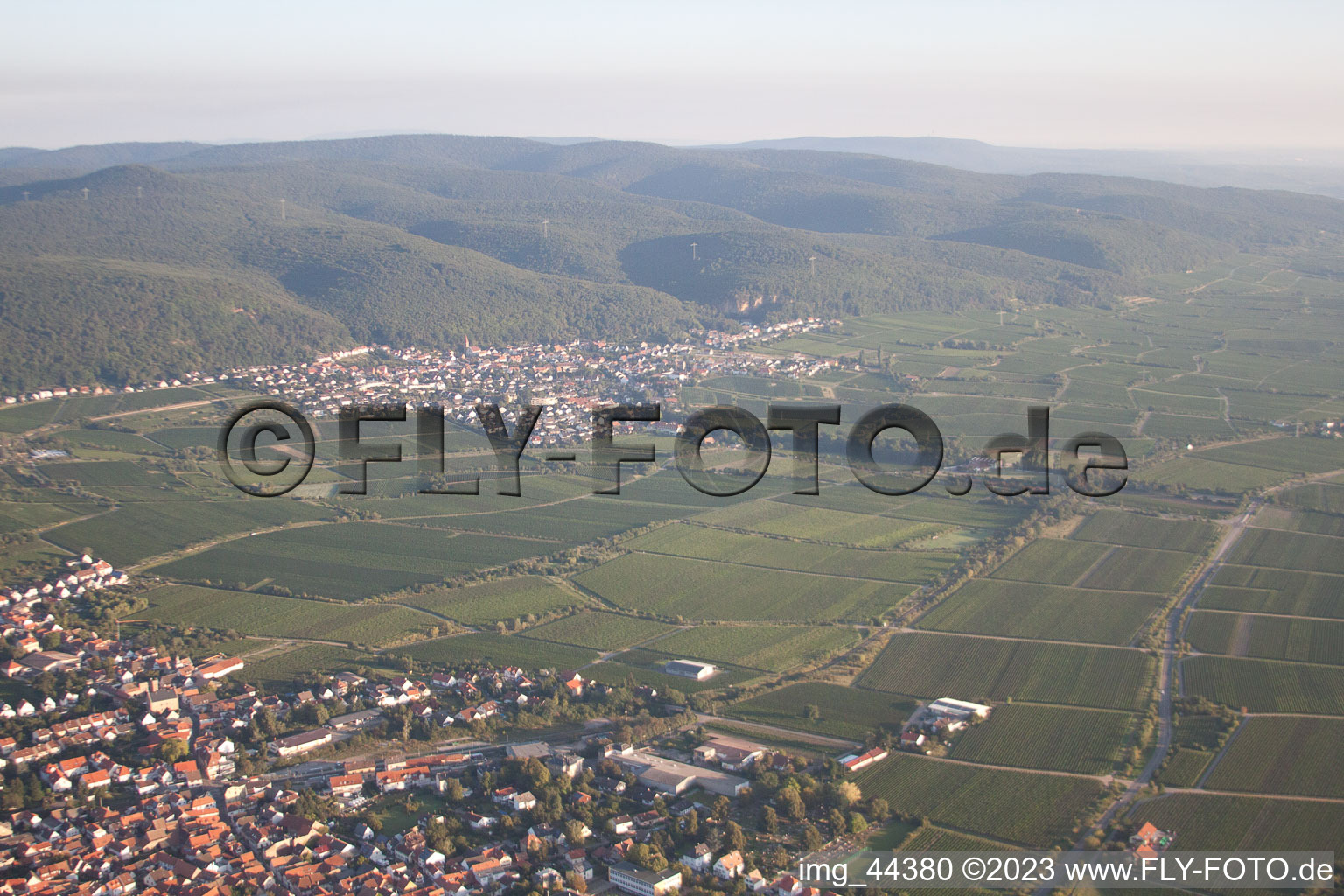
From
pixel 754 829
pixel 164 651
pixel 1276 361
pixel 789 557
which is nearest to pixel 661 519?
pixel 789 557

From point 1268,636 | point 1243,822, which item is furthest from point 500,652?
point 1268,636

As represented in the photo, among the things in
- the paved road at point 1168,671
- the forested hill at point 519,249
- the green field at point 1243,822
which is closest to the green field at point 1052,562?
the paved road at point 1168,671

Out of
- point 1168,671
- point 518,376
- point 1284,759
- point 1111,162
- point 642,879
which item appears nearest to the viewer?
point 642,879

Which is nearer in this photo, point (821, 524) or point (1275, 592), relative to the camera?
point (1275, 592)

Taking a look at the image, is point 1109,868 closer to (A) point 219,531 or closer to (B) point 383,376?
(A) point 219,531

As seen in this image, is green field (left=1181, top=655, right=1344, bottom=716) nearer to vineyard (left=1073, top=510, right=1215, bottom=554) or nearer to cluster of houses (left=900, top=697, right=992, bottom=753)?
cluster of houses (left=900, top=697, right=992, bottom=753)

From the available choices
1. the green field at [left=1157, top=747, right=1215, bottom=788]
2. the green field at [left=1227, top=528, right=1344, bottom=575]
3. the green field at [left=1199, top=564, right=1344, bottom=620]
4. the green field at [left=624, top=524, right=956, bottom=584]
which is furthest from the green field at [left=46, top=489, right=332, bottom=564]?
the green field at [left=1227, top=528, right=1344, bottom=575]

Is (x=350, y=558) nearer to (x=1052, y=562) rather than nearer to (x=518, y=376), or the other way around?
(x=1052, y=562)
